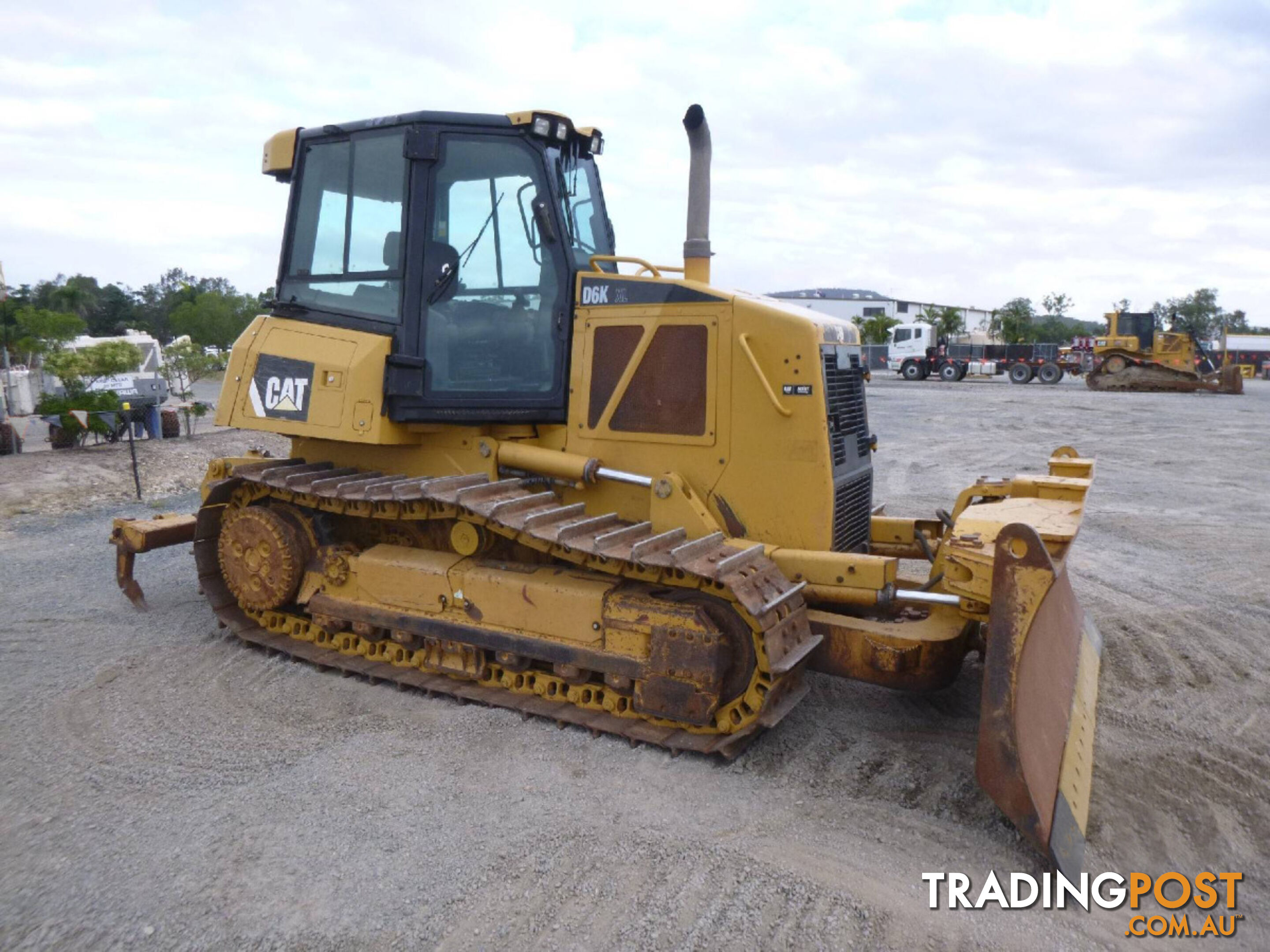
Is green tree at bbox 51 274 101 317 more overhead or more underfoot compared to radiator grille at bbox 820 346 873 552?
more overhead

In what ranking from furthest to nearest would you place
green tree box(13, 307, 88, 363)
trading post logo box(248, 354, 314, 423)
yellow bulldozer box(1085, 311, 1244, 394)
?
yellow bulldozer box(1085, 311, 1244, 394) → green tree box(13, 307, 88, 363) → trading post logo box(248, 354, 314, 423)

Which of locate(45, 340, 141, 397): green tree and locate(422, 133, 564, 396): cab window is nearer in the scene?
locate(422, 133, 564, 396): cab window

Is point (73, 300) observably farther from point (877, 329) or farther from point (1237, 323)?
point (1237, 323)

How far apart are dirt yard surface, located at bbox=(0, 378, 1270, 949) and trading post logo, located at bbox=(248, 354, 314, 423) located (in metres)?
1.59

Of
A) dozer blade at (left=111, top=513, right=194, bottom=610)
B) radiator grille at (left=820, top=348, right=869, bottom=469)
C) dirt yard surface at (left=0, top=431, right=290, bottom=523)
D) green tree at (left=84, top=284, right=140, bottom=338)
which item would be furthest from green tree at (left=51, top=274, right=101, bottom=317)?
radiator grille at (left=820, top=348, right=869, bottom=469)

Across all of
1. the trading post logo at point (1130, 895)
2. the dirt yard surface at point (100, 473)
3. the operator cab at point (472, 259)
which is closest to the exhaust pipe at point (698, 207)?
the operator cab at point (472, 259)

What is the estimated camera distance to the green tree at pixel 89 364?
15.6 metres

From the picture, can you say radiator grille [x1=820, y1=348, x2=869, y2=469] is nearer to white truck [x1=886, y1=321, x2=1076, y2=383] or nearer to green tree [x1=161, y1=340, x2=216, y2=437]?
green tree [x1=161, y1=340, x2=216, y2=437]

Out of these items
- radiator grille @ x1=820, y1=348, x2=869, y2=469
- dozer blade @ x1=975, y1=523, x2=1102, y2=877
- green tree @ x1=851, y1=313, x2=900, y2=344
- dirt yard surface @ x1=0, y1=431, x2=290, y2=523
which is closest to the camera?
dozer blade @ x1=975, y1=523, x2=1102, y2=877

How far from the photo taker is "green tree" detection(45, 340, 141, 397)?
51.1ft

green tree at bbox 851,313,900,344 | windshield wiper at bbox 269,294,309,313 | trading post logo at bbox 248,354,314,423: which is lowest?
trading post logo at bbox 248,354,314,423

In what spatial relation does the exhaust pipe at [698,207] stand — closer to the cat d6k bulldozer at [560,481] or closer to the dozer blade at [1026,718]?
the cat d6k bulldozer at [560,481]

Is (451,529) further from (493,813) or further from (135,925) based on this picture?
(135,925)

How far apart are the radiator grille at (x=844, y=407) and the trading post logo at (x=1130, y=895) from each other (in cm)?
217
